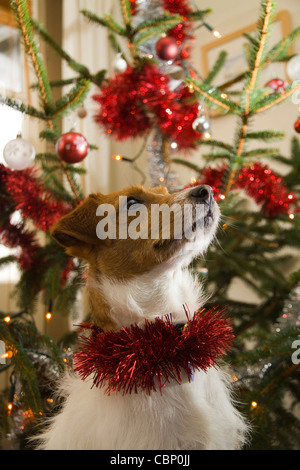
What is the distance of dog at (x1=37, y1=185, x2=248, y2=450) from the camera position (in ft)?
2.32

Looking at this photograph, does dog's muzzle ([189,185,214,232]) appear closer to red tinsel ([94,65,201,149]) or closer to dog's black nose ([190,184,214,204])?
dog's black nose ([190,184,214,204])

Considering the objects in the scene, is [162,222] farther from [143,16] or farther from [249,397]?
[143,16]

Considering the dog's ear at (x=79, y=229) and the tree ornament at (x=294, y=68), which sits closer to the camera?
the dog's ear at (x=79, y=229)

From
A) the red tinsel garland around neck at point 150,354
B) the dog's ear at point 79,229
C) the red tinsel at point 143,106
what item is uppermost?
the red tinsel at point 143,106

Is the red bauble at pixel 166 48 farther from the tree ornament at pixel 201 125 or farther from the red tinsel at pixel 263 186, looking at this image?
the red tinsel at pixel 263 186

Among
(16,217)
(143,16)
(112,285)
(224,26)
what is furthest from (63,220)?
(224,26)

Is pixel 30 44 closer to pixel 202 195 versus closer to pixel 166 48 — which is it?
pixel 166 48

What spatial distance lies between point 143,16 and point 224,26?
803mm

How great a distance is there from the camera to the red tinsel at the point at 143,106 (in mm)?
1374

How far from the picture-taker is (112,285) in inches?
32.4

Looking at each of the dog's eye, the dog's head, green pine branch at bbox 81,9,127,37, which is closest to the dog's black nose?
the dog's head

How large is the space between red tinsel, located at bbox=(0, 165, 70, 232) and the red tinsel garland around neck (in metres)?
0.61

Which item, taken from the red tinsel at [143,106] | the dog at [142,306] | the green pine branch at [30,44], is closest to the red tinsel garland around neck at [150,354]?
the dog at [142,306]

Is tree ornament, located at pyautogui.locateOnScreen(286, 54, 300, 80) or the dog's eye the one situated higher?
tree ornament, located at pyautogui.locateOnScreen(286, 54, 300, 80)
